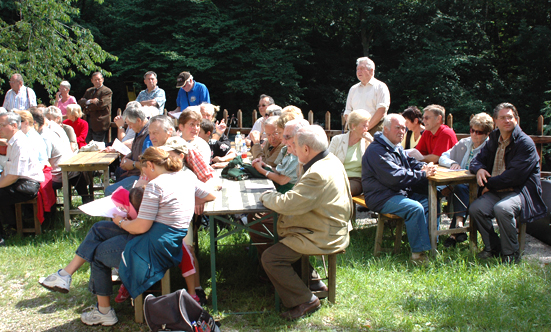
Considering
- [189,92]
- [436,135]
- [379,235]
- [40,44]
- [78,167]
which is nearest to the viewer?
[379,235]

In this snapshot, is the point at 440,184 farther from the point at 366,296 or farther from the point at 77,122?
the point at 77,122

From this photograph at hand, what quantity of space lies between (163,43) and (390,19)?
7647mm

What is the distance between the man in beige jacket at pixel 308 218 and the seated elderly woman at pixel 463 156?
202cm

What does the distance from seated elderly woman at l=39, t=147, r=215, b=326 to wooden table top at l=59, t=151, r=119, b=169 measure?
1952mm

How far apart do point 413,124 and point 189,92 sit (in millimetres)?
3383

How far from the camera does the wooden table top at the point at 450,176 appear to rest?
13.4ft

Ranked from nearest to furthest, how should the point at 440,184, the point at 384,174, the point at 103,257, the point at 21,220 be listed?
the point at 103,257, the point at 384,174, the point at 440,184, the point at 21,220

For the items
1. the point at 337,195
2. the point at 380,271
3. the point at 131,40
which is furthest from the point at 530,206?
the point at 131,40

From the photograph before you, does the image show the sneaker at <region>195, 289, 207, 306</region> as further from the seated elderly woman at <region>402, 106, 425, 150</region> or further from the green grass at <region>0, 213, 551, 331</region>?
the seated elderly woman at <region>402, 106, 425, 150</region>

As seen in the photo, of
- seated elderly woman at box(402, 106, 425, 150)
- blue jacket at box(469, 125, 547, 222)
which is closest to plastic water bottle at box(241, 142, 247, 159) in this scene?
seated elderly woman at box(402, 106, 425, 150)

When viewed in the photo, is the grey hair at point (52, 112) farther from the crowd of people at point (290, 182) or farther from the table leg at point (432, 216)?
the table leg at point (432, 216)

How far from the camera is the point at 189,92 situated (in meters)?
7.21

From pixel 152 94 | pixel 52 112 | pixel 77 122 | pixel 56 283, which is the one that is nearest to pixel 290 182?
pixel 56 283

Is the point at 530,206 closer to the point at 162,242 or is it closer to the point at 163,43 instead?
the point at 162,242
